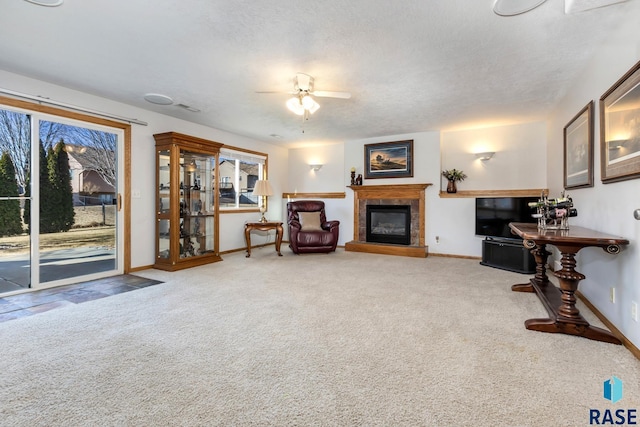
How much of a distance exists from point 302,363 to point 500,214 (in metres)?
4.16

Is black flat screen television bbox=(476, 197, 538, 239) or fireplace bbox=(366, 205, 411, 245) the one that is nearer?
black flat screen television bbox=(476, 197, 538, 239)

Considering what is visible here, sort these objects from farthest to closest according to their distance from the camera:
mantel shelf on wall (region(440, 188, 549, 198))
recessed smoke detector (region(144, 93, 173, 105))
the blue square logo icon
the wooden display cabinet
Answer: mantel shelf on wall (region(440, 188, 549, 198)) < the wooden display cabinet < recessed smoke detector (region(144, 93, 173, 105)) < the blue square logo icon

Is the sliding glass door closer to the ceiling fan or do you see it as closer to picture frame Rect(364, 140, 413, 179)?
the ceiling fan

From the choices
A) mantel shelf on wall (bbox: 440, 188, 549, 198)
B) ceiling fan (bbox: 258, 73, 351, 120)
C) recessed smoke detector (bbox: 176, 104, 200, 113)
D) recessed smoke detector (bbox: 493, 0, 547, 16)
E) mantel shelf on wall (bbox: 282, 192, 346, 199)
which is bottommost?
mantel shelf on wall (bbox: 440, 188, 549, 198)

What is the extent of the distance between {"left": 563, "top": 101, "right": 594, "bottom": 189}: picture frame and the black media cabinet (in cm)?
105

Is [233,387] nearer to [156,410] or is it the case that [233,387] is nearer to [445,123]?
[156,410]

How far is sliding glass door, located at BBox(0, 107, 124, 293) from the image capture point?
10.7 ft

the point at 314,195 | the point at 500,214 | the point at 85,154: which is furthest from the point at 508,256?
the point at 85,154

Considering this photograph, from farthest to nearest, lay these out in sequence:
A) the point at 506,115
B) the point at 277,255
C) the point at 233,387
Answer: the point at 277,255
the point at 506,115
the point at 233,387

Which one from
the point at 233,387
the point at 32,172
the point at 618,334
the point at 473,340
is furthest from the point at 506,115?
the point at 32,172

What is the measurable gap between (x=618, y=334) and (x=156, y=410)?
3.06m

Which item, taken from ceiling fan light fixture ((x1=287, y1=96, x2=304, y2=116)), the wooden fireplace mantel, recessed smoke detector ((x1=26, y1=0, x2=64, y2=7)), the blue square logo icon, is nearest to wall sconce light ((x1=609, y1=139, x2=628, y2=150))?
the blue square logo icon

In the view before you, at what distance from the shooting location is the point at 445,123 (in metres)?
5.04

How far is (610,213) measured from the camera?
2.38m
